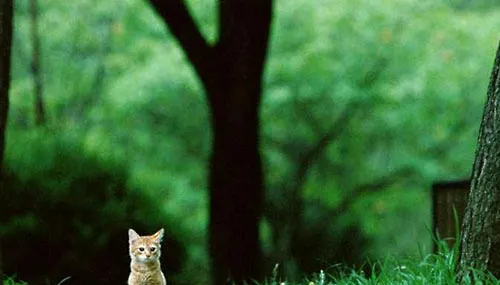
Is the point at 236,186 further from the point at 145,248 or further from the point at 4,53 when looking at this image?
the point at 145,248

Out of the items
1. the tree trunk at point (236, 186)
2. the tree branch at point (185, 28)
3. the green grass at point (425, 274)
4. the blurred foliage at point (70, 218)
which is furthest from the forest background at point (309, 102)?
the green grass at point (425, 274)

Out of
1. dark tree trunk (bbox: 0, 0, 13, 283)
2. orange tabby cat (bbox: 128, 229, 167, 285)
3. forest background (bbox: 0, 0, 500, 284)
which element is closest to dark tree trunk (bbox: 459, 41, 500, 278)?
orange tabby cat (bbox: 128, 229, 167, 285)

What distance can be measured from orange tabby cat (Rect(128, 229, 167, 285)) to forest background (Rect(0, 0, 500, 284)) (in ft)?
48.9

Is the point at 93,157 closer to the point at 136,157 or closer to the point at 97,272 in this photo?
the point at 97,272

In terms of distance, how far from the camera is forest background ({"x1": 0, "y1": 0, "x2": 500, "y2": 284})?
22047mm

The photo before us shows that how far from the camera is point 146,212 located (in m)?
12.9

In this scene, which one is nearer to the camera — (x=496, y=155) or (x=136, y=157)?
(x=496, y=155)

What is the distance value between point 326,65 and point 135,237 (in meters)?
16.7

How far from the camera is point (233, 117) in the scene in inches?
471

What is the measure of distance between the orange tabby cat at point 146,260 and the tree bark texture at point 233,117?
6.18 metres

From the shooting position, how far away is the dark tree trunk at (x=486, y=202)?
571 centimetres

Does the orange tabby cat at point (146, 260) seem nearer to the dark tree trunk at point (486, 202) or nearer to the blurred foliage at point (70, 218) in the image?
the dark tree trunk at point (486, 202)

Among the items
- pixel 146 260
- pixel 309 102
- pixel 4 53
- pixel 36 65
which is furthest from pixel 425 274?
pixel 36 65

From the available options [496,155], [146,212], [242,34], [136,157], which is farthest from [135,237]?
[136,157]
